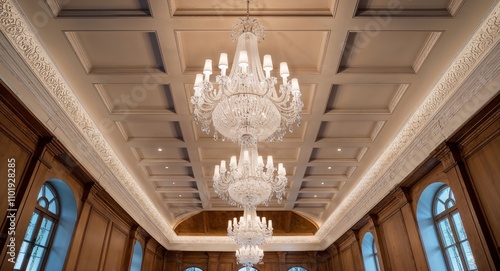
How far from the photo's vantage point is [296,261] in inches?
487

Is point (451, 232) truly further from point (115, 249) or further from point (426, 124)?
point (115, 249)

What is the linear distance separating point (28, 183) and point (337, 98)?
15.7 feet

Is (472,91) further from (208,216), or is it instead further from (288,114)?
(208,216)

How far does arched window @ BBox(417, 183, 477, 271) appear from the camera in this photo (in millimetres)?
5137

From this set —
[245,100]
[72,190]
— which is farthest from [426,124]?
[72,190]

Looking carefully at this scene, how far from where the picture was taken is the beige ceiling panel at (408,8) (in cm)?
357

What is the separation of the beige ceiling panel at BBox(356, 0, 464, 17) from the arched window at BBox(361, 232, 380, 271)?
654 centimetres

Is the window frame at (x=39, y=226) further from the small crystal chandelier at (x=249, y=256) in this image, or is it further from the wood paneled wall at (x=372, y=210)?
the small crystal chandelier at (x=249, y=256)

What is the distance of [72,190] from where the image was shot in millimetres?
5605

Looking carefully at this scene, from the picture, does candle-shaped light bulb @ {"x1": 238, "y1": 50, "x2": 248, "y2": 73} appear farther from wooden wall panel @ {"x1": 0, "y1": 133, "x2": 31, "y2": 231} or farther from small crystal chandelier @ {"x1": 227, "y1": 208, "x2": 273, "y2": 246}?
small crystal chandelier @ {"x1": 227, "y1": 208, "x2": 273, "y2": 246}

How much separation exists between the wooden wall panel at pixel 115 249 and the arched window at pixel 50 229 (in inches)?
69.9

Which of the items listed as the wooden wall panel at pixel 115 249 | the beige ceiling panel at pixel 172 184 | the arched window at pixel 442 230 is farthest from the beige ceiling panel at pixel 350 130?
the wooden wall panel at pixel 115 249

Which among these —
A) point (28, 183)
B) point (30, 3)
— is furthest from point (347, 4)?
point (28, 183)

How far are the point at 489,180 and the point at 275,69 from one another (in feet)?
10.5
